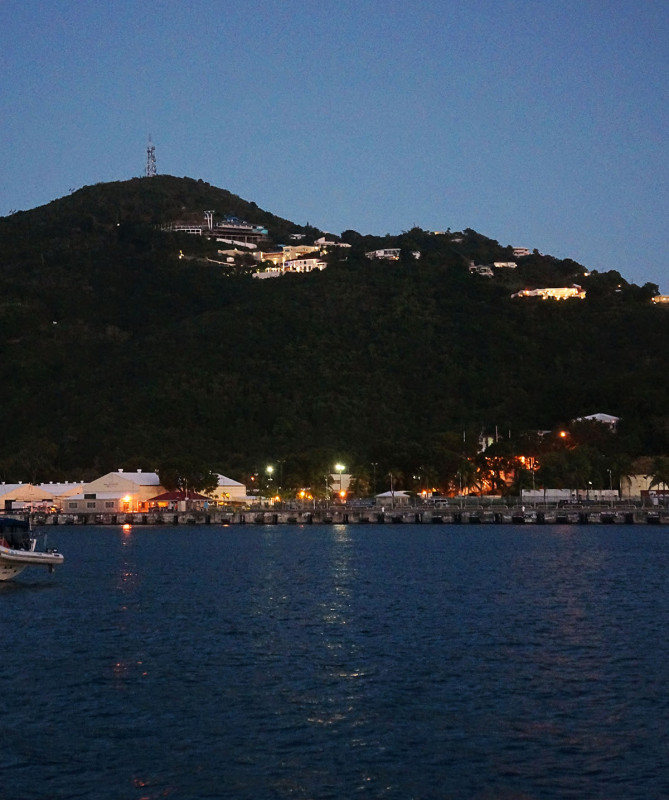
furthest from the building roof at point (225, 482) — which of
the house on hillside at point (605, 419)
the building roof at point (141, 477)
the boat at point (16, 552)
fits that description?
the boat at point (16, 552)

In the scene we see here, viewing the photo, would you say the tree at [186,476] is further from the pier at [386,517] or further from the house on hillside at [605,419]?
the house on hillside at [605,419]

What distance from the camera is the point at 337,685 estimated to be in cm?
3444

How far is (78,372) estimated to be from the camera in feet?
608

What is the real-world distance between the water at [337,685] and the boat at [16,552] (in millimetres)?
1009

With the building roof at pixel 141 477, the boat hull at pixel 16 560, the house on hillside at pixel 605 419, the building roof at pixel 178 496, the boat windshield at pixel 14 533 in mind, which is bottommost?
the boat hull at pixel 16 560

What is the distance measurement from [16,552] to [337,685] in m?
30.8

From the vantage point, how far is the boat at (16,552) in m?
60.6

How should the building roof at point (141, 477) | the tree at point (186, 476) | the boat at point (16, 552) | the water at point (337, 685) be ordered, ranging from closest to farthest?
the water at point (337, 685), the boat at point (16, 552), the tree at point (186, 476), the building roof at point (141, 477)

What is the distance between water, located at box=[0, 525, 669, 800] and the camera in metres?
24.9

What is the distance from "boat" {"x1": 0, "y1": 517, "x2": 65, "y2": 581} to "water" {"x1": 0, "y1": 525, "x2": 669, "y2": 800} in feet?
3.31

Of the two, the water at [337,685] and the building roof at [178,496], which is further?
the building roof at [178,496]

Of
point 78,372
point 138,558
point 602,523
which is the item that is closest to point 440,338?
point 78,372

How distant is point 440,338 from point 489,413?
22.6 meters

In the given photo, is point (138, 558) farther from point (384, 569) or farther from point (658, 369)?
point (658, 369)
